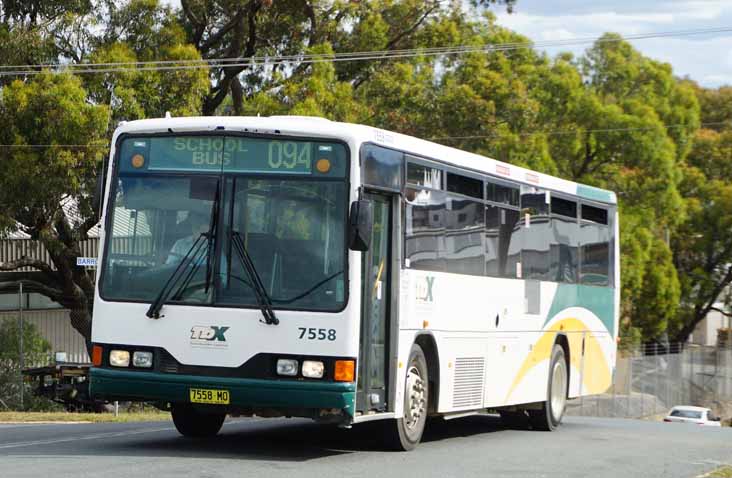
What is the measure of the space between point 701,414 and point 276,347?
32765 millimetres

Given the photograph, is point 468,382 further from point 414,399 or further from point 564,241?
point 564,241

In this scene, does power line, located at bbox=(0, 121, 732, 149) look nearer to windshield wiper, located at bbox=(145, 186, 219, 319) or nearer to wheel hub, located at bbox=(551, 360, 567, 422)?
wheel hub, located at bbox=(551, 360, 567, 422)

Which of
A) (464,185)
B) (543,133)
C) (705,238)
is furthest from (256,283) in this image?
Answer: (705,238)

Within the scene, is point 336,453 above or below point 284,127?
below

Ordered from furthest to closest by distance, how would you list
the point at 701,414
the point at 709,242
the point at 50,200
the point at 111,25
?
the point at 709,242, the point at 701,414, the point at 111,25, the point at 50,200

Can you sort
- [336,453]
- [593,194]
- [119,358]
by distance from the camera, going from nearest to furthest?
[119,358]
[336,453]
[593,194]

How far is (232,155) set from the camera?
1280 cm

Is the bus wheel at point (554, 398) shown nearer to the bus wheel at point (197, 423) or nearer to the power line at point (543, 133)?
the bus wheel at point (197, 423)

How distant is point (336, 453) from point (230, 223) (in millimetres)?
2604

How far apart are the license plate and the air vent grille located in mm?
3561

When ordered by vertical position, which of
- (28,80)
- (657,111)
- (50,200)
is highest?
(657,111)

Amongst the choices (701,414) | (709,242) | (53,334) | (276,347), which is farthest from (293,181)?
(709,242)

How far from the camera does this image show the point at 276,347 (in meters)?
12.3

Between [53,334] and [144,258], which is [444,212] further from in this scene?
[53,334]
